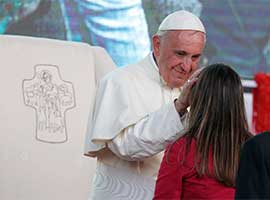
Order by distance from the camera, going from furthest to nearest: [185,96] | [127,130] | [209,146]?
[127,130] → [185,96] → [209,146]

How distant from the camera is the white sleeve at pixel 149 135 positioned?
127 inches

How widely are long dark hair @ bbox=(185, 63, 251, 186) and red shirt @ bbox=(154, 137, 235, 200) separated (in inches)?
0.8

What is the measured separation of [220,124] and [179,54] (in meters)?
0.72

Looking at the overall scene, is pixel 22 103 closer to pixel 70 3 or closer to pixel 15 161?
pixel 15 161

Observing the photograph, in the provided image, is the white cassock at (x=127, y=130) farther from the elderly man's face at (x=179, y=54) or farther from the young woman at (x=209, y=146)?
the young woman at (x=209, y=146)

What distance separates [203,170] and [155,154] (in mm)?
597

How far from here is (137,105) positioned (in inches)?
142

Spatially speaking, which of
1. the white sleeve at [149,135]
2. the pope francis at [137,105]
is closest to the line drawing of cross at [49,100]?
the pope francis at [137,105]

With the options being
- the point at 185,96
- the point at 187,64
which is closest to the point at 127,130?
the point at 187,64

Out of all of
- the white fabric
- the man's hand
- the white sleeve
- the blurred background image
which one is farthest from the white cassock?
the blurred background image

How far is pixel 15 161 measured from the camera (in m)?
4.51

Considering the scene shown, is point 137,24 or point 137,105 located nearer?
point 137,105

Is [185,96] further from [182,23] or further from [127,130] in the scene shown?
[182,23]

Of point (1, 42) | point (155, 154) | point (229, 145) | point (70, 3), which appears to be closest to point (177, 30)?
point (155, 154)
